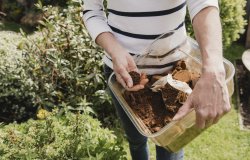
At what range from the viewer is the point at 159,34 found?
6.38 feet

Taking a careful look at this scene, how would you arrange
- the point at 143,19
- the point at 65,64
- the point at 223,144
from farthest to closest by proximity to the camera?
the point at 223,144 → the point at 65,64 → the point at 143,19

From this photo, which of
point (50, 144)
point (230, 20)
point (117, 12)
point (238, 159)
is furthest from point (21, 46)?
point (230, 20)

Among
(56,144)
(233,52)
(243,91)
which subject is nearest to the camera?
(56,144)

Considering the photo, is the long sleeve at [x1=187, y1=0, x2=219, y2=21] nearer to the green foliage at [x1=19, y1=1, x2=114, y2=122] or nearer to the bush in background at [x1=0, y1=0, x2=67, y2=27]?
the green foliage at [x1=19, y1=1, x2=114, y2=122]

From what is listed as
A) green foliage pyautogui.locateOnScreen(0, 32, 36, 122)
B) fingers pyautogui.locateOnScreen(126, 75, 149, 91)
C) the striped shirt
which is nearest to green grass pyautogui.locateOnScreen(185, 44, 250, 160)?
green foliage pyautogui.locateOnScreen(0, 32, 36, 122)

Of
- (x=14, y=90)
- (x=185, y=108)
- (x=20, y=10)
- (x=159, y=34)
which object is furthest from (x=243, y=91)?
(x=20, y=10)

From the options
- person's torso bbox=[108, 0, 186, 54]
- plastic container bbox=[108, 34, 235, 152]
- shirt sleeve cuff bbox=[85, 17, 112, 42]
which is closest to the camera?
plastic container bbox=[108, 34, 235, 152]

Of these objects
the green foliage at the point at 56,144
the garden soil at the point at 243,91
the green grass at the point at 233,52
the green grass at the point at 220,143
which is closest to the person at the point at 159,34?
the green foliage at the point at 56,144

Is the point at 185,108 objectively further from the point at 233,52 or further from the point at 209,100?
the point at 233,52

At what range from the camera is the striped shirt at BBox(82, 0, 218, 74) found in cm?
189

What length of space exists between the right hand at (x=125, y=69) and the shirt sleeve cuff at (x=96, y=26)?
8.9 inches

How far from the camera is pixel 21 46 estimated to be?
11.4ft

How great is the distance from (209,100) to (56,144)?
139 cm

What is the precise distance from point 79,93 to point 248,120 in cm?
168
